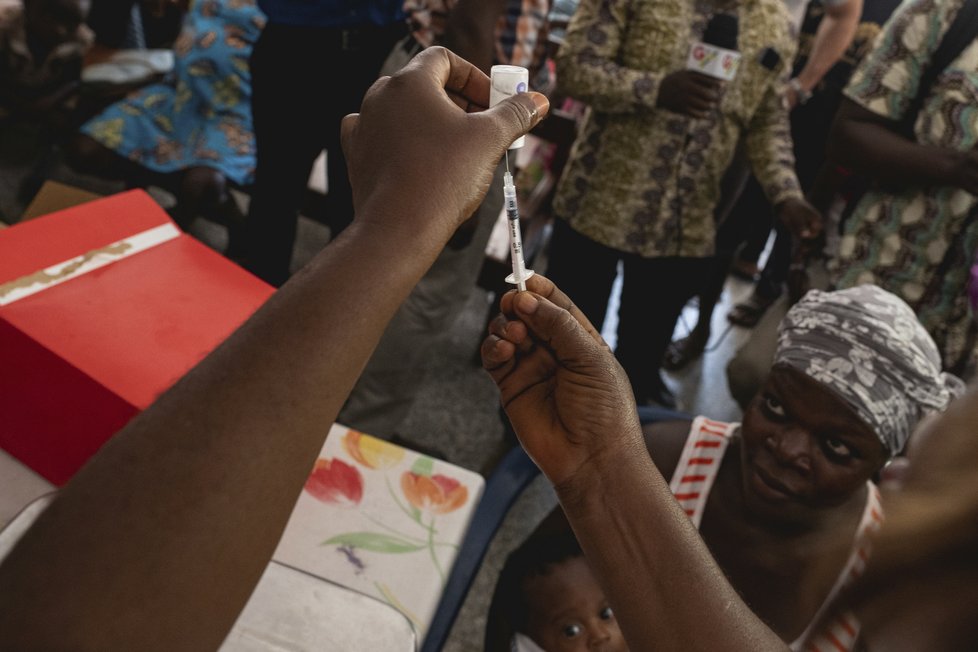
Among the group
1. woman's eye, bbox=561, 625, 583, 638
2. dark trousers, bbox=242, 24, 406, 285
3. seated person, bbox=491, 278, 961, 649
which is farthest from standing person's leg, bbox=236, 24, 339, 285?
woman's eye, bbox=561, 625, 583, 638

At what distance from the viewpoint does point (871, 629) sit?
1.84 feet

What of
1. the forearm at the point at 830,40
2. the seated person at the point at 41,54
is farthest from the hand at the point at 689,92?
the seated person at the point at 41,54

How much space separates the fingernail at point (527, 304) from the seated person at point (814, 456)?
1.80 feet

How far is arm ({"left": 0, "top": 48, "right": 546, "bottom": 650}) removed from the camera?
0.41 metres

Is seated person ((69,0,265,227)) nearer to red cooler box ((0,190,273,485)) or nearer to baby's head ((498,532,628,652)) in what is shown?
red cooler box ((0,190,273,485))

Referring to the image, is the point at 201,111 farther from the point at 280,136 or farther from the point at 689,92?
the point at 689,92

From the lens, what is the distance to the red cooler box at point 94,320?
2.83 ft

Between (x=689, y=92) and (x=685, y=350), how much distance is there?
1.65m

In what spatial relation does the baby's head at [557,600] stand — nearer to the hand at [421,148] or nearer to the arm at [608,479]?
the arm at [608,479]

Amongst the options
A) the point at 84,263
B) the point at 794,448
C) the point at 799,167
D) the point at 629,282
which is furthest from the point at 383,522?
the point at 799,167

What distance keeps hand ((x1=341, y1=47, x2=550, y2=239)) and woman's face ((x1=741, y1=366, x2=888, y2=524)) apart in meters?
0.80

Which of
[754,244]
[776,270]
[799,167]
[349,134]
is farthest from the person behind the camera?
[754,244]

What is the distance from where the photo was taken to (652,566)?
2.43 ft

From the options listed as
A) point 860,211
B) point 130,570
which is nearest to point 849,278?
point 860,211
